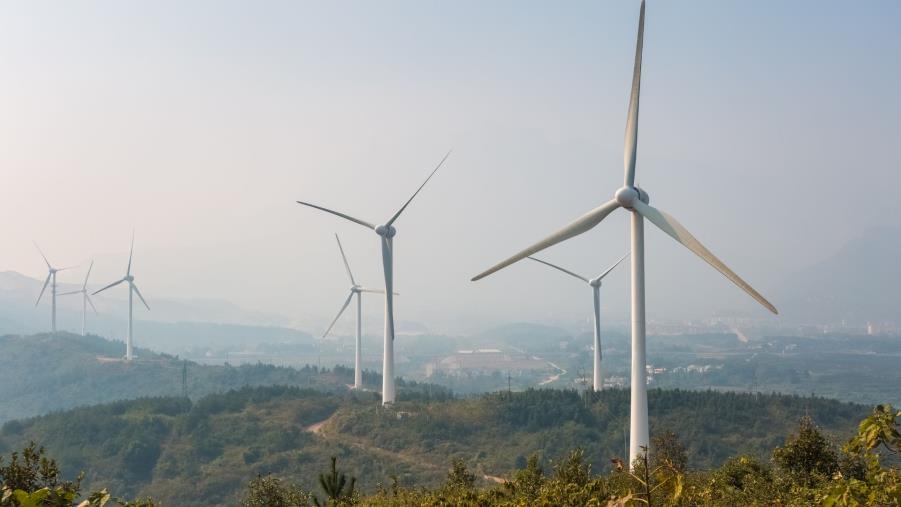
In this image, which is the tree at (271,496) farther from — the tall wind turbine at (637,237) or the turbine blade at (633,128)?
the turbine blade at (633,128)

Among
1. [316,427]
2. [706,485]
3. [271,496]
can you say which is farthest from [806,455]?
[316,427]

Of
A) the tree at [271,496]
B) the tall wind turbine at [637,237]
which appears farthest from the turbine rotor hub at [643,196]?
the tree at [271,496]

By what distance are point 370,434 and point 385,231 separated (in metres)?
39.5

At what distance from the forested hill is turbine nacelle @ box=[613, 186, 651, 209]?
6796 centimetres

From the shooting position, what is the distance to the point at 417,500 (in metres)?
42.2

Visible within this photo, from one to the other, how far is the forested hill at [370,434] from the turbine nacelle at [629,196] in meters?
68.0

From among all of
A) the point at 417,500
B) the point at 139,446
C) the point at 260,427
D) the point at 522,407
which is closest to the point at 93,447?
the point at 139,446

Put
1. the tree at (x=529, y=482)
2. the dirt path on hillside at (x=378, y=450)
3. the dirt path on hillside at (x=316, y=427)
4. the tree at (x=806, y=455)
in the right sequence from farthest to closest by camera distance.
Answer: the dirt path on hillside at (x=316, y=427), the dirt path on hillside at (x=378, y=450), the tree at (x=806, y=455), the tree at (x=529, y=482)

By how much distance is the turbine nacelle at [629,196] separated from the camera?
61.1m

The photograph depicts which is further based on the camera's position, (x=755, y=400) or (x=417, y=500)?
(x=755, y=400)

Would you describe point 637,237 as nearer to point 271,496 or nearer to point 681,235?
point 681,235

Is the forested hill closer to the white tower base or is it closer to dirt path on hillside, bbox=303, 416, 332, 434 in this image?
dirt path on hillside, bbox=303, 416, 332, 434

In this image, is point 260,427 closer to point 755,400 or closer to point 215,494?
point 215,494

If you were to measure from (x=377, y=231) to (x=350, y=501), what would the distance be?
86.8m
